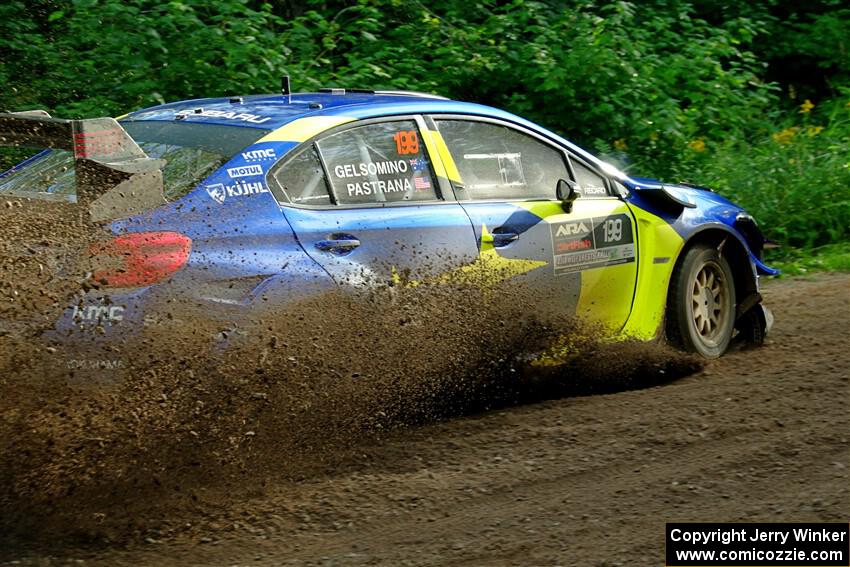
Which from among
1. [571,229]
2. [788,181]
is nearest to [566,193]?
[571,229]

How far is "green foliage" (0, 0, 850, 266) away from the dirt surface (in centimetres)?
468

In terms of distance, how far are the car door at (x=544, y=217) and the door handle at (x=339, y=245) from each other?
30.8 inches

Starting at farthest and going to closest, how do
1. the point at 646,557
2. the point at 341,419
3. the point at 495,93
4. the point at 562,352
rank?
the point at 495,93, the point at 562,352, the point at 341,419, the point at 646,557

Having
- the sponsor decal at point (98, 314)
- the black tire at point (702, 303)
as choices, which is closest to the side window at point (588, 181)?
the black tire at point (702, 303)

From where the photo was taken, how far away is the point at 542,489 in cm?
439

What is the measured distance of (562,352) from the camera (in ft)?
19.1

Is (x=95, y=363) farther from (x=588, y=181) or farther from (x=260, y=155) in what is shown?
(x=588, y=181)

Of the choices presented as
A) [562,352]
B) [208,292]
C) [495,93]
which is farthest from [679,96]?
[208,292]

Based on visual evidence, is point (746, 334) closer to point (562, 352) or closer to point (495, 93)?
point (562, 352)

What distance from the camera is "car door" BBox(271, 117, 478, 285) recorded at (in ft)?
15.7

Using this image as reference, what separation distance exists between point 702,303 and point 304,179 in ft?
9.19

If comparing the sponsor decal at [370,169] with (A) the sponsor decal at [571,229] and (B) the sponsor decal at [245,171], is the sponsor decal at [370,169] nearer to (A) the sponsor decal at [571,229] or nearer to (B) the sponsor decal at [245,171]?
(B) the sponsor decal at [245,171]

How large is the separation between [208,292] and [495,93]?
6988mm

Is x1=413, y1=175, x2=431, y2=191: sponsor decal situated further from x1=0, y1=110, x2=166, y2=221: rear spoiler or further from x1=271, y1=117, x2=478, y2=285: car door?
x1=0, y1=110, x2=166, y2=221: rear spoiler
